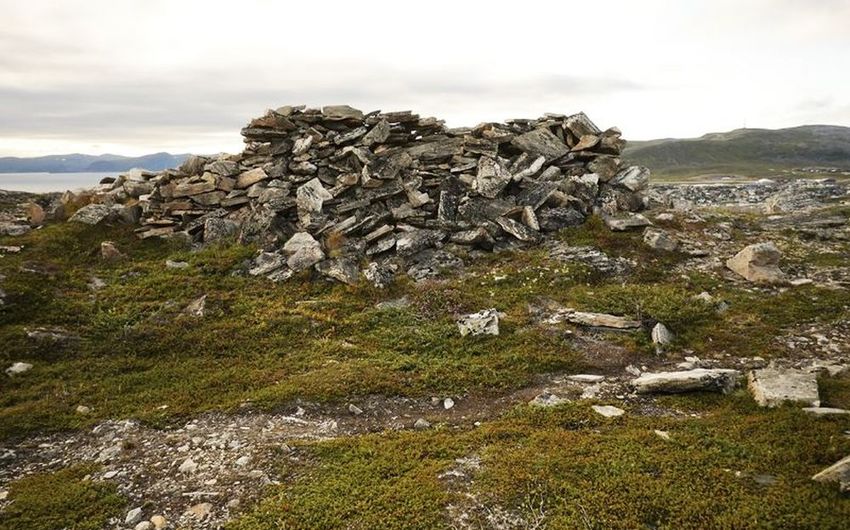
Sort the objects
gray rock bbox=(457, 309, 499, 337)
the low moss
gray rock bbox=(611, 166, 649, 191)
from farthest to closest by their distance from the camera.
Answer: gray rock bbox=(611, 166, 649, 191)
gray rock bbox=(457, 309, 499, 337)
the low moss

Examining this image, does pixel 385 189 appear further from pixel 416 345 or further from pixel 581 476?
pixel 581 476

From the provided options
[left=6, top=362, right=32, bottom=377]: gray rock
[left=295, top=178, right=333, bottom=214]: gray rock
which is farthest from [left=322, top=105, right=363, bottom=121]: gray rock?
[left=6, top=362, right=32, bottom=377]: gray rock

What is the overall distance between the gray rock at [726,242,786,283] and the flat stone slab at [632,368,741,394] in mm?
8974

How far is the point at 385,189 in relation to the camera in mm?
25984

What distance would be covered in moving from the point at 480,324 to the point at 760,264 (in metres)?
12.4

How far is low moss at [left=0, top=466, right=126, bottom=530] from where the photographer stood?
877 cm

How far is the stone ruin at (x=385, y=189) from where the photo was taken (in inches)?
925

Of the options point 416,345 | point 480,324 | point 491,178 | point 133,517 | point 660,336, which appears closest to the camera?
point 133,517

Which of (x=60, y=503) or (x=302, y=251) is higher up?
(x=302, y=251)

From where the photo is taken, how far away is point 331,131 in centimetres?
2834

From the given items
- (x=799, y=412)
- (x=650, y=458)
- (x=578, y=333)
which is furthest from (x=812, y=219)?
(x=650, y=458)

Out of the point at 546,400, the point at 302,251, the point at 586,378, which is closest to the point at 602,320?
the point at 586,378

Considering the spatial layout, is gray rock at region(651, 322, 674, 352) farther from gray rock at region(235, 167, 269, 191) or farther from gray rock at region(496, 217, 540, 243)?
gray rock at region(235, 167, 269, 191)

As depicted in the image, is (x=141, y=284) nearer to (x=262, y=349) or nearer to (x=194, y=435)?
(x=262, y=349)
